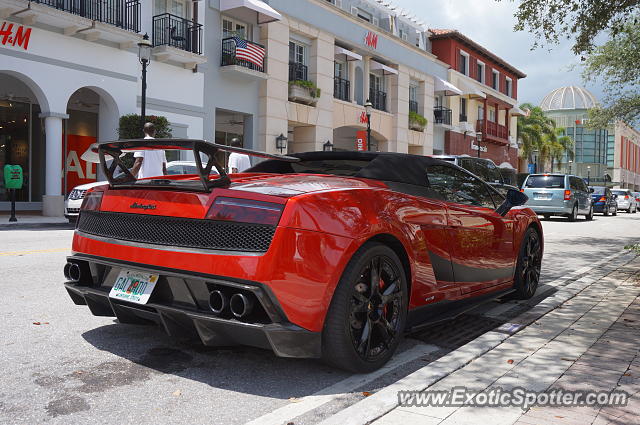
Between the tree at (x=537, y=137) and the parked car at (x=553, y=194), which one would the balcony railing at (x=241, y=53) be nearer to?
the parked car at (x=553, y=194)

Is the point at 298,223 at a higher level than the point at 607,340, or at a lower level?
higher

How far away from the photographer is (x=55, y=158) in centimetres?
1680

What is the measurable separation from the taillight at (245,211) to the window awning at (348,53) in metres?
23.8

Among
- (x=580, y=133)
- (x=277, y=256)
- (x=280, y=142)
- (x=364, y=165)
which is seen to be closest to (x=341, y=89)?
(x=280, y=142)

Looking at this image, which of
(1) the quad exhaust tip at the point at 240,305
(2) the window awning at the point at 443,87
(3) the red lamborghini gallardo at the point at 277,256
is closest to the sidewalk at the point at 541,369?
(3) the red lamborghini gallardo at the point at 277,256

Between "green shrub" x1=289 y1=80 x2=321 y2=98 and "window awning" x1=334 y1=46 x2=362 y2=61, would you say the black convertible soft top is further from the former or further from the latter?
"window awning" x1=334 y1=46 x2=362 y2=61

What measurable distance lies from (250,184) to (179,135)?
1711 cm

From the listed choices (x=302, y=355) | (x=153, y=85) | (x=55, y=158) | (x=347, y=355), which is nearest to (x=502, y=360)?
(x=347, y=355)

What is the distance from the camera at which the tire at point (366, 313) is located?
315 cm

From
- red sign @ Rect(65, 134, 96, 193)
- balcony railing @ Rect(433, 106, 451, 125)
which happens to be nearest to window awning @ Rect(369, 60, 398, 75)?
balcony railing @ Rect(433, 106, 451, 125)

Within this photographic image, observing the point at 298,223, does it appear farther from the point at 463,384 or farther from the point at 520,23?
the point at 520,23

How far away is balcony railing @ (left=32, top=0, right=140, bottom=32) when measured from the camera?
1650 centimetres

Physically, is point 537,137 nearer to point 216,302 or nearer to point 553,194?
point 553,194

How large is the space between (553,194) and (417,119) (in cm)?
1299
